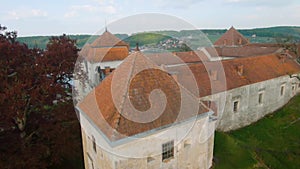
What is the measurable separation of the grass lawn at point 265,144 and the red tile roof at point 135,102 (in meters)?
6.89

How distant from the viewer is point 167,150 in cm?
1073

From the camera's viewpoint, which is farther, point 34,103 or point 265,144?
point 265,144

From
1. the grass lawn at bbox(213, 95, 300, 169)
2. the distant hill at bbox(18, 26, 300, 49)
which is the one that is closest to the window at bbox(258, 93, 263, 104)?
the grass lawn at bbox(213, 95, 300, 169)

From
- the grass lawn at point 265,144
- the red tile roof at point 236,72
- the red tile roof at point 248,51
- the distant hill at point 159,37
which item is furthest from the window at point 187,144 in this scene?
the red tile roof at point 248,51

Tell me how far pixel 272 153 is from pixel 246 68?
32.0 feet

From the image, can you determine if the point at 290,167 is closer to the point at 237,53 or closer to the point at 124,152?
the point at 124,152

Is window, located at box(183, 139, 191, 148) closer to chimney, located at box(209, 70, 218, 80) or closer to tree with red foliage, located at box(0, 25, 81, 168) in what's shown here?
tree with red foliage, located at box(0, 25, 81, 168)

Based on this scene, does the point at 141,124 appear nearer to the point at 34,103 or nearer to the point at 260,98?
the point at 34,103

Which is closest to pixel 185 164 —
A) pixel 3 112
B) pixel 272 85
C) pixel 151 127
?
pixel 151 127

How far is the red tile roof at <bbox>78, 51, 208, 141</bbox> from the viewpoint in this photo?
942cm

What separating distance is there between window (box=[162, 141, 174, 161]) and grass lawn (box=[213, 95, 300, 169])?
5628 mm

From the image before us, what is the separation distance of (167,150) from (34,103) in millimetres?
8176

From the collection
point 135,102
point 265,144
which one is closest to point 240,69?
point 265,144

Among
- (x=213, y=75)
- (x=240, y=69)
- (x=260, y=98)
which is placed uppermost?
(x=240, y=69)
